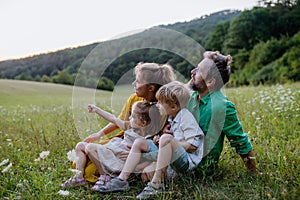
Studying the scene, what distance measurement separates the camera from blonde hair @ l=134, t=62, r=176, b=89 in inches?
139

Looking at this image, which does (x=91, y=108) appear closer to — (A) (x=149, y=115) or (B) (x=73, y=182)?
(A) (x=149, y=115)

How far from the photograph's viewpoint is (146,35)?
3729 millimetres

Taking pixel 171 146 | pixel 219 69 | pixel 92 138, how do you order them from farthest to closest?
pixel 92 138 → pixel 219 69 → pixel 171 146

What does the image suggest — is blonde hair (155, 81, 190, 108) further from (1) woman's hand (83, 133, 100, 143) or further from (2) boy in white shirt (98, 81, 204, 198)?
(1) woman's hand (83, 133, 100, 143)

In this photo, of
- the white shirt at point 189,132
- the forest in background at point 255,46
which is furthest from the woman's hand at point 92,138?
the forest in background at point 255,46

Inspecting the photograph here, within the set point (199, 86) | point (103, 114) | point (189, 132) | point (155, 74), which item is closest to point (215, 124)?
point (189, 132)

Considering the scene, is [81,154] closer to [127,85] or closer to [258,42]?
[127,85]

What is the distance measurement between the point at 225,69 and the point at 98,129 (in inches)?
65.1

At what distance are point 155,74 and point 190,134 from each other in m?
0.77

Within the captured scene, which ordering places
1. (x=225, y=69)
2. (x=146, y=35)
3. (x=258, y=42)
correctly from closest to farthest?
(x=225, y=69), (x=146, y=35), (x=258, y=42)

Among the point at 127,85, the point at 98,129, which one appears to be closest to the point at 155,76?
the point at 127,85

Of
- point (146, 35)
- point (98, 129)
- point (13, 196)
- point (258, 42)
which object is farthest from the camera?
point (258, 42)

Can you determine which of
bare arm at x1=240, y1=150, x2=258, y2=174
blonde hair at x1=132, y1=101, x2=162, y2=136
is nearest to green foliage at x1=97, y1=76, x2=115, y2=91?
blonde hair at x1=132, y1=101, x2=162, y2=136

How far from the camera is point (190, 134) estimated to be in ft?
10.3
